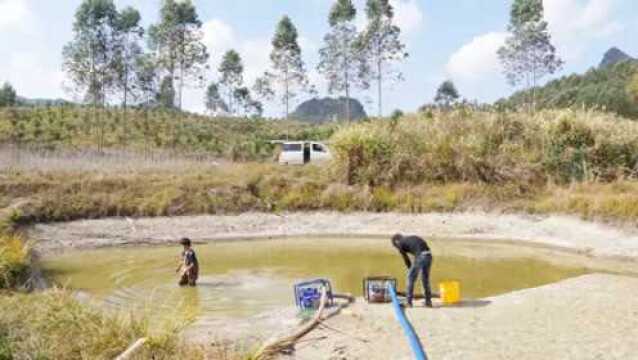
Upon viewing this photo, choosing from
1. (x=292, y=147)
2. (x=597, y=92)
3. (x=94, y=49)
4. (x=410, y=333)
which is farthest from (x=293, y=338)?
(x=597, y=92)

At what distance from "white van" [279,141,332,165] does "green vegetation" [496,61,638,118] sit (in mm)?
13363

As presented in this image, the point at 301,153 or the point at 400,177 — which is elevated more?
the point at 301,153

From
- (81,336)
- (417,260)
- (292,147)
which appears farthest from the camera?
(292,147)

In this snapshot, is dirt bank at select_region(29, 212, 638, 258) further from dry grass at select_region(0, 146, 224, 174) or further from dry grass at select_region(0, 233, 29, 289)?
dry grass at select_region(0, 233, 29, 289)

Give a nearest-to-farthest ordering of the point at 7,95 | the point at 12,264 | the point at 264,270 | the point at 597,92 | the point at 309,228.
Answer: the point at 12,264 → the point at 264,270 → the point at 309,228 → the point at 7,95 → the point at 597,92

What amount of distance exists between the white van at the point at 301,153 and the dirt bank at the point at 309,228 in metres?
10.9

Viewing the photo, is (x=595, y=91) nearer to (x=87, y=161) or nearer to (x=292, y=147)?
(x=292, y=147)

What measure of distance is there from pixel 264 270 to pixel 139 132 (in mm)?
36653

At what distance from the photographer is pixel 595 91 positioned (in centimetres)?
7294

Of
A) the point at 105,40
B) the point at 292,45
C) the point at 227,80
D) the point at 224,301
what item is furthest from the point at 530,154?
the point at 227,80

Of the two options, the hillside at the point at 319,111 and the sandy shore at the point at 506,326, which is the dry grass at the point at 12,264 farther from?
the hillside at the point at 319,111

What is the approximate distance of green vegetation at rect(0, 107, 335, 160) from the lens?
4578cm

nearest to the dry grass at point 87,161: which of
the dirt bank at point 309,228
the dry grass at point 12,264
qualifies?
the dirt bank at point 309,228

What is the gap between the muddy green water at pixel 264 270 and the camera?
1491cm
